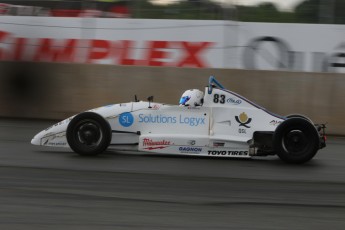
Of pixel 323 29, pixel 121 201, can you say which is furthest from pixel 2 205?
pixel 323 29

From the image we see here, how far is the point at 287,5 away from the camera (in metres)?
13.7

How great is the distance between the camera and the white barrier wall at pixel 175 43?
13172 mm

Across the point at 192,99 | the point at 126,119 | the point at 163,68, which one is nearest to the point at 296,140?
the point at 192,99

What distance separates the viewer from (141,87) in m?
12.8

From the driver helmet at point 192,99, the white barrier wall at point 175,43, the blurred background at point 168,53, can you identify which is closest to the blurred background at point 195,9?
the blurred background at point 168,53

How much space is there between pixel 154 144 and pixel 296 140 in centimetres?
199

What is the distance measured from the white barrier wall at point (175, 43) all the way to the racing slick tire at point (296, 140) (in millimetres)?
4967

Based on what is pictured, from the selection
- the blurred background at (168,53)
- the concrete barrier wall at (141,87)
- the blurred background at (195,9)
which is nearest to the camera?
the concrete barrier wall at (141,87)

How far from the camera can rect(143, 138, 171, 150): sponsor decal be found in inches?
332

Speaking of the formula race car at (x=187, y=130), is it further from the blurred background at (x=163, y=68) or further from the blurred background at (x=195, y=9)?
the blurred background at (x=195, y=9)

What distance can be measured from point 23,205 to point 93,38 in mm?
8482

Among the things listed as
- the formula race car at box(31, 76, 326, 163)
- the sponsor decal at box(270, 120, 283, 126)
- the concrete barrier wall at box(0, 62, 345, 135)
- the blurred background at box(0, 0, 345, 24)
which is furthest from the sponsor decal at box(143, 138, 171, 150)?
the blurred background at box(0, 0, 345, 24)

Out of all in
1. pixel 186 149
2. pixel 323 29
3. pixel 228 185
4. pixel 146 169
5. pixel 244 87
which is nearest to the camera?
pixel 228 185

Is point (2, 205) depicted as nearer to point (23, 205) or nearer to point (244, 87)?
point (23, 205)
